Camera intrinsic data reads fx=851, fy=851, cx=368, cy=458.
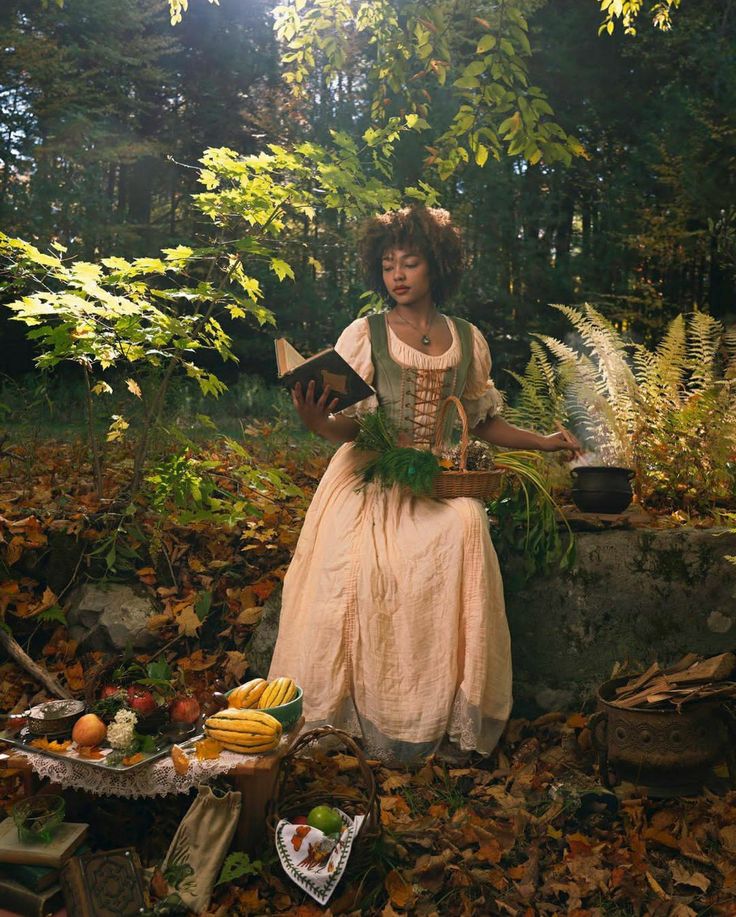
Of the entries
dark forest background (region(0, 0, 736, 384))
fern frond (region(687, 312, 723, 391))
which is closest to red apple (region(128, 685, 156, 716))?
fern frond (region(687, 312, 723, 391))

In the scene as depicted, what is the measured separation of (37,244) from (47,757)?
7066mm

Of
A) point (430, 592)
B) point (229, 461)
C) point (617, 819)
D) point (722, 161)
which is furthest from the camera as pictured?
point (722, 161)

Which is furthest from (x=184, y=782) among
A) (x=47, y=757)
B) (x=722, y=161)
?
(x=722, y=161)

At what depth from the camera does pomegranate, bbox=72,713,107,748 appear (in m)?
2.57

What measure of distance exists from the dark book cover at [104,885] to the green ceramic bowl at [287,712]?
1.91ft

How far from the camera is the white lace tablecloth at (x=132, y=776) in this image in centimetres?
248

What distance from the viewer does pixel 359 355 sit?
3.62 meters

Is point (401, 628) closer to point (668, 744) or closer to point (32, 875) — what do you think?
point (668, 744)

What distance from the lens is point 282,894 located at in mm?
2416

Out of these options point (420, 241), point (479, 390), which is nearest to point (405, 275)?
point (420, 241)

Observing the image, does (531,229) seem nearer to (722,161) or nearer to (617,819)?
(722,161)

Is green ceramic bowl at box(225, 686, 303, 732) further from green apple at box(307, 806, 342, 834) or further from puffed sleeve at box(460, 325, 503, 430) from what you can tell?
puffed sleeve at box(460, 325, 503, 430)

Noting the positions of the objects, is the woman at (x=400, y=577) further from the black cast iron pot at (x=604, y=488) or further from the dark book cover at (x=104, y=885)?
the dark book cover at (x=104, y=885)

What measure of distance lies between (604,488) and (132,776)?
2.36 meters
